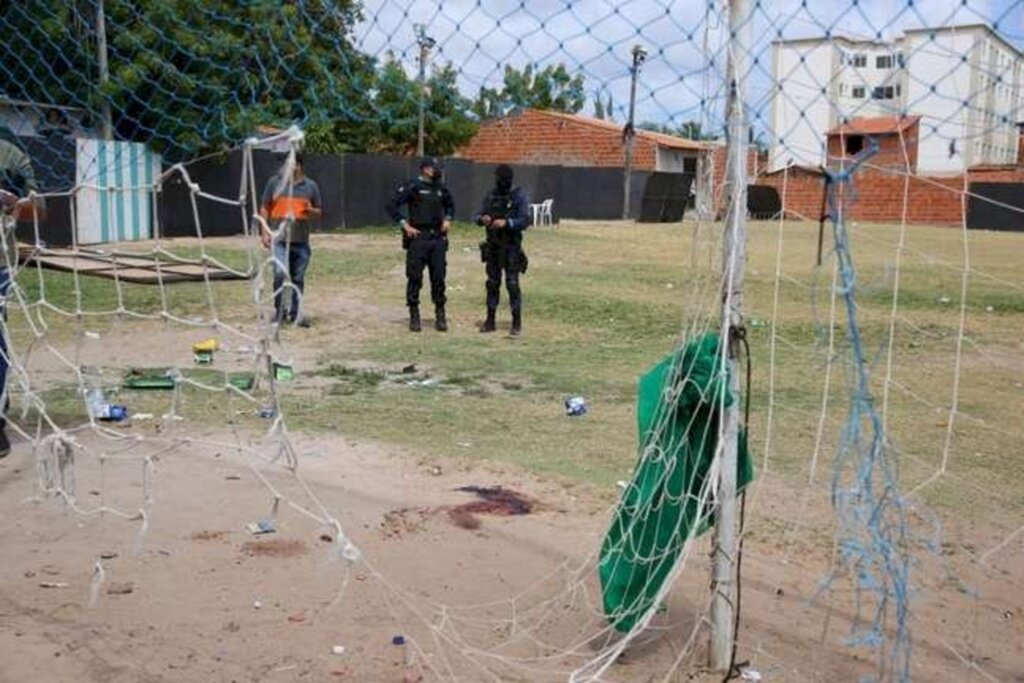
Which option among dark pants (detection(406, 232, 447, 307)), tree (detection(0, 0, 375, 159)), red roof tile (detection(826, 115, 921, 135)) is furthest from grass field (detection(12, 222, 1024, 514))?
tree (detection(0, 0, 375, 159))

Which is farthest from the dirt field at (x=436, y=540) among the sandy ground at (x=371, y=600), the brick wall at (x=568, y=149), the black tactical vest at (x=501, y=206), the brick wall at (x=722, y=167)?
the brick wall at (x=568, y=149)

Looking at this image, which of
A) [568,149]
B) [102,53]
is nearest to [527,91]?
[102,53]

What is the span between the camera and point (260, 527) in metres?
4.73

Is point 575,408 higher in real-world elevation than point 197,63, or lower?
lower

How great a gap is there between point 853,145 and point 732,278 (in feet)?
2.01

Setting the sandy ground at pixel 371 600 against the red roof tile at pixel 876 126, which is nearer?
the red roof tile at pixel 876 126

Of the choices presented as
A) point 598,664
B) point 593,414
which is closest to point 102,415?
point 593,414

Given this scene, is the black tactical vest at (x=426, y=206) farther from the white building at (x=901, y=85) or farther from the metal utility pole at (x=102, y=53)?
the white building at (x=901, y=85)

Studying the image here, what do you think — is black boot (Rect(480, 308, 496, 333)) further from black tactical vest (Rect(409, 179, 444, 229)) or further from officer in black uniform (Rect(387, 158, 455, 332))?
black tactical vest (Rect(409, 179, 444, 229))

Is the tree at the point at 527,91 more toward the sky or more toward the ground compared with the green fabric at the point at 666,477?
more toward the sky

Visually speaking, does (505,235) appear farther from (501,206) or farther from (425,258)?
(425,258)

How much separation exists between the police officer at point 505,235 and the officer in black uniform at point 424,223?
0.41 metres

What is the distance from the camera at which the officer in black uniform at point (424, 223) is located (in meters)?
10.6

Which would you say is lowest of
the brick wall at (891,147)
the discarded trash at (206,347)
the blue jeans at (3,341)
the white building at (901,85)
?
the discarded trash at (206,347)
